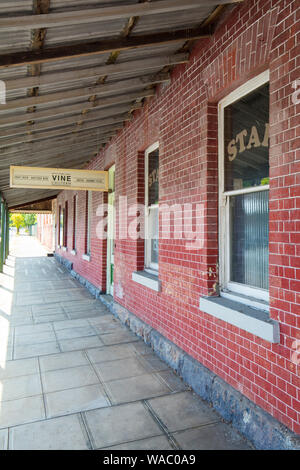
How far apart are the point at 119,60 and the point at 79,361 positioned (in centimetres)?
364

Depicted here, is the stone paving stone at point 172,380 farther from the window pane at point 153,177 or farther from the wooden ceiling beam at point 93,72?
the wooden ceiling beam at point 93,72

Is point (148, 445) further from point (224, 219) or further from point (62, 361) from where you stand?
point (224, 219)

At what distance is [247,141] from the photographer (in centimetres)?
311

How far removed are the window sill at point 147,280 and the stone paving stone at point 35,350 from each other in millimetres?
1515

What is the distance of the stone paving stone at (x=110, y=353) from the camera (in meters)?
4.30

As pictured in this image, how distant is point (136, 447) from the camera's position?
253cm

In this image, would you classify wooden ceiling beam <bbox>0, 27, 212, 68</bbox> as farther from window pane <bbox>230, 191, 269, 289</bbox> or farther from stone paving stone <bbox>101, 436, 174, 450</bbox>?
stone paving stone <bbox>101, 436, 174, 450</bbox>

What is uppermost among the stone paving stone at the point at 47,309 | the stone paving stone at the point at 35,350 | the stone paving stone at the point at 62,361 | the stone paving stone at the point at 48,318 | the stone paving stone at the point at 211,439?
the stone paving stone at the point at 47,309

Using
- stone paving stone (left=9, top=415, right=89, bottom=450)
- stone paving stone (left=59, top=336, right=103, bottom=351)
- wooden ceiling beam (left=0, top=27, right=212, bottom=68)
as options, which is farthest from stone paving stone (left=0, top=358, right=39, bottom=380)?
wooden ceiling beam (left=0, top=27, right=212, bottom=68)

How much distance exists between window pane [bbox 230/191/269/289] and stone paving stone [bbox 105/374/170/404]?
141 cm

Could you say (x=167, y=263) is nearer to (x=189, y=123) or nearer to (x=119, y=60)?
(x=189, y=123)

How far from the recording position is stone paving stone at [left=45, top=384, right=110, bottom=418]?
3088mm

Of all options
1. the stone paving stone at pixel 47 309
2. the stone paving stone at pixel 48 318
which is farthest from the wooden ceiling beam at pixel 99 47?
the stone paving stone at pixel 47 309

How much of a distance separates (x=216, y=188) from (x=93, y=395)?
2.45 meters
